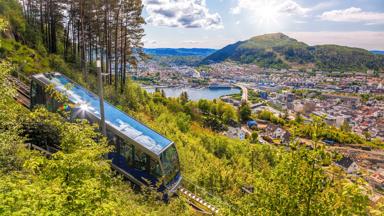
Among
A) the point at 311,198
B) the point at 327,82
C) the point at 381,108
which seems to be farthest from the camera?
the point at 327,82

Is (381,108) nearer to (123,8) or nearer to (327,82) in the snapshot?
(327,82)

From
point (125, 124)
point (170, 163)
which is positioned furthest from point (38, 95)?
point (170, 163)

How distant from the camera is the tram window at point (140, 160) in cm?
920

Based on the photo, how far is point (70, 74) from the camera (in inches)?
763

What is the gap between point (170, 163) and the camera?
9867mm

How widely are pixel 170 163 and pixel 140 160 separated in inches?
48.4

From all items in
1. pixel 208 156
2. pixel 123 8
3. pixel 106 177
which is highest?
pixel 123 8

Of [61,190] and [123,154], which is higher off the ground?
[61,190]

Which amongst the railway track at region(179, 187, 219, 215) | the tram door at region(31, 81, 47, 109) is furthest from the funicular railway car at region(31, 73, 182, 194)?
the tram door at region(31, 81, 47, 109)

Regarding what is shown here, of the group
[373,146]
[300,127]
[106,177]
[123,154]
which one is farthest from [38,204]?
[373,146]

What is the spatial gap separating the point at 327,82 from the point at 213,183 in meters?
196

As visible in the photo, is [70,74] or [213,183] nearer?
[213,183]

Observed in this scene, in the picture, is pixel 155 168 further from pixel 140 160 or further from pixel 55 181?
pixel 55 181

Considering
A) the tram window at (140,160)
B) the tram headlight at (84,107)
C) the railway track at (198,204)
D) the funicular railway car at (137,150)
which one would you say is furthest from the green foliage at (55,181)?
the railway track at (198,204)
